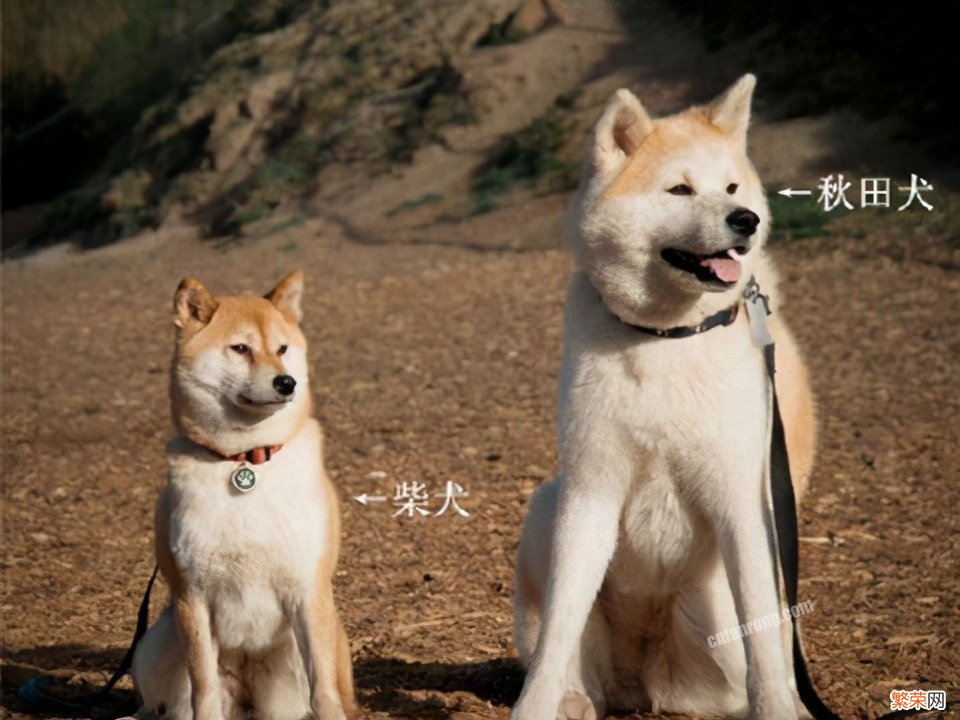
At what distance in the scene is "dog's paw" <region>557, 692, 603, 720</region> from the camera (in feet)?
12.1

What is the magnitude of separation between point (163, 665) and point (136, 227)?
11057 millimetres

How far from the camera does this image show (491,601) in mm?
5148

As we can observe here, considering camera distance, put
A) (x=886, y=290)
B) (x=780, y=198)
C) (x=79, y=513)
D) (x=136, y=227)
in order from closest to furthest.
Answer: (x=79, y=513)
(x=886, y=290)
(x=780, y=198)
(x=136, y=227)

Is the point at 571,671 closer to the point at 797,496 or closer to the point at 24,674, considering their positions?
the point at 797,496

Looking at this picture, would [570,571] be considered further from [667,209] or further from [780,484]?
[667,209]

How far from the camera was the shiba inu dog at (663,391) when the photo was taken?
Answer: 3.29m

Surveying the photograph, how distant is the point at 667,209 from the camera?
3.27 meters

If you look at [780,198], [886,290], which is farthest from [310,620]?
[780,198]

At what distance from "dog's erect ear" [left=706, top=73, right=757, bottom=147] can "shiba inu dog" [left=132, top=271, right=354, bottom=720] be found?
4.23ft

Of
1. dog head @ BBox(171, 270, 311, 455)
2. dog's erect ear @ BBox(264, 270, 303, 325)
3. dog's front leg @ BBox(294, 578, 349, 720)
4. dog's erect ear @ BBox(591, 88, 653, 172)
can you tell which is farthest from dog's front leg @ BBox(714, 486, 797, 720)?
dog's erect ear @ BBox(264, 270, 303, 325)

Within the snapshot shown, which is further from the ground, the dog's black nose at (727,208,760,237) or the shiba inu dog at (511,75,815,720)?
the dog's black nose at (727,208,760,237)

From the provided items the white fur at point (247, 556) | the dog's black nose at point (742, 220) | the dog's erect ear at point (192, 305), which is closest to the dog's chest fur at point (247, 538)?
the white fur at point (247, 556)

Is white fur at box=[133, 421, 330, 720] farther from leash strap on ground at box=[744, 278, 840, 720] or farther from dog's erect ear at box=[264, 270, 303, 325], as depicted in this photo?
leash strap on ground at box=[744, 278, 840, 720]

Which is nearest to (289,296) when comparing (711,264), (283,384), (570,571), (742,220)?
(283,384)
